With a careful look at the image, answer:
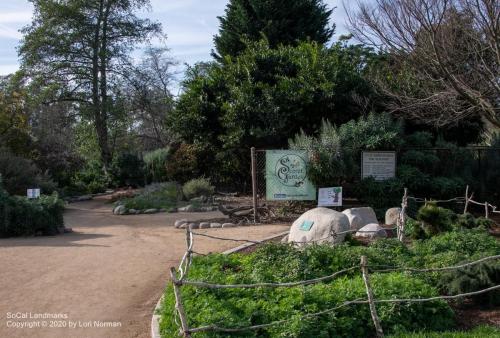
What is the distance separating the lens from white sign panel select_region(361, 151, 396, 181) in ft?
48.1

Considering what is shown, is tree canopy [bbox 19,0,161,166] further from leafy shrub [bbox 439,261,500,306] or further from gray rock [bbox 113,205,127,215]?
leafy shrub [bbox 439,261,500,306]

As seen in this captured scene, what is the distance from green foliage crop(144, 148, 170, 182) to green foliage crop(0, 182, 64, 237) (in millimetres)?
12248

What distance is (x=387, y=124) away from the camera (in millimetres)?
15539

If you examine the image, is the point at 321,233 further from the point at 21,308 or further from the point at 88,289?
the point at 21,308

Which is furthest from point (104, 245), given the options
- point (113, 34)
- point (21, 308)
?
point (113, 34)

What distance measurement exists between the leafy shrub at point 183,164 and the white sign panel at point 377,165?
8.48m

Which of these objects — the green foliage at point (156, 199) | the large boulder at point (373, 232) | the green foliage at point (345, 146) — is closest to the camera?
the large boulder at point (373, 232)

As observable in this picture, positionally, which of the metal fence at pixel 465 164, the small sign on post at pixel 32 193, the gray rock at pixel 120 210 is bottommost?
the gray rock at pixel 120 210

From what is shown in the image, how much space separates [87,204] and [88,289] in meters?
15.3

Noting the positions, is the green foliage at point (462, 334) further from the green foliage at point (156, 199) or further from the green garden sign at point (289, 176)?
the green foliage at point (156, 199)

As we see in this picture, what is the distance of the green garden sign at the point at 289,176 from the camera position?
14078mm

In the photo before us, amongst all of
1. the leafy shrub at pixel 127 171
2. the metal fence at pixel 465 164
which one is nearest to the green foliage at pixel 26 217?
the metal fence at pixel 465 164

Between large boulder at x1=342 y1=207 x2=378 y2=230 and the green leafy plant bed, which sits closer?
large boulder at x1=342 y1=207 x2=378 y2=230

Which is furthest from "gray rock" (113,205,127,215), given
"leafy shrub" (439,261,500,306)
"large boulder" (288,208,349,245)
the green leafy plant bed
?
"leafy shrub" (439,261,500,306)
